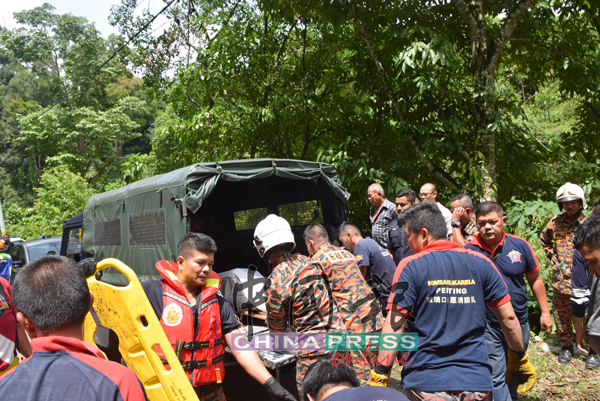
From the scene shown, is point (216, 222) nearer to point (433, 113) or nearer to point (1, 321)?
point (433, 113)

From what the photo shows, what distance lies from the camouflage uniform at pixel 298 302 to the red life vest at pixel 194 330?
38cm

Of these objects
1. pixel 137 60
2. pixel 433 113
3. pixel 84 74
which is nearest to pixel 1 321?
pixel 433 113

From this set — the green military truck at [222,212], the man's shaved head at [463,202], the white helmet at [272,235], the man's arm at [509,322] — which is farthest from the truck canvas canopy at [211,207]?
the man's arm at [509,322]

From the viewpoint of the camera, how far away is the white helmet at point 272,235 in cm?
305

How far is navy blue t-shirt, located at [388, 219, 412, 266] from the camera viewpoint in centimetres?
567

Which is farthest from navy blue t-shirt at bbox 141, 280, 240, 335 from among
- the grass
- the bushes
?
the bushes

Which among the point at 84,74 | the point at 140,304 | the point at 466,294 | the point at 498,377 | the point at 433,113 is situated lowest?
the point at 498,377

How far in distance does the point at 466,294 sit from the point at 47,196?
2313cm

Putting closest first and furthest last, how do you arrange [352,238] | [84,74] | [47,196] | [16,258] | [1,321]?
[1,321]
[352,238]
[16,258]
[47,196]
[84,74]

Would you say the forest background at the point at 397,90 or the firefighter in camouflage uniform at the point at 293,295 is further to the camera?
the forest background at the point at 397,90

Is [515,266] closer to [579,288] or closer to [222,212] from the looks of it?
[579,288]

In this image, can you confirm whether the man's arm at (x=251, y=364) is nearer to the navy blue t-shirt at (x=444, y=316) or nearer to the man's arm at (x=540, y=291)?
the navy blue t-shirt at (x=444, y=316)

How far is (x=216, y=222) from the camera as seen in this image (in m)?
8.04

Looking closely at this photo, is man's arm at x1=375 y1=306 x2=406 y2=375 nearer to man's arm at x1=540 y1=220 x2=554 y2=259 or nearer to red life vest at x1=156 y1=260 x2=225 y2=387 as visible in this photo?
red life vest at x1=156 y1=260 x2=225 y2=387
